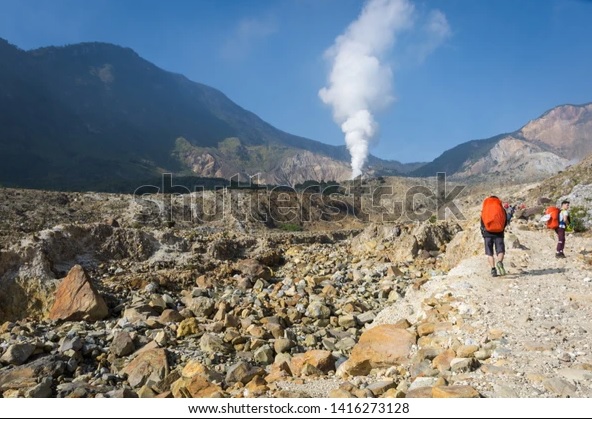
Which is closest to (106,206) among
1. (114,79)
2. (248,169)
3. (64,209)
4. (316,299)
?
(64,209)

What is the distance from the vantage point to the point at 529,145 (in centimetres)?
13388

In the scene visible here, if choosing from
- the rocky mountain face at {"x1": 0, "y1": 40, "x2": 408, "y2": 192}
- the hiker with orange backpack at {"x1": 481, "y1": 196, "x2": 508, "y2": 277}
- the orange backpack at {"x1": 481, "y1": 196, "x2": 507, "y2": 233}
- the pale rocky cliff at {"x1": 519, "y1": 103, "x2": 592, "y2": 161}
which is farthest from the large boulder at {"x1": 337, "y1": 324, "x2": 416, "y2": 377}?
the pale rocky cliff at {"x1": 519, "y1": 103, "x2": 592, "y2": 161}

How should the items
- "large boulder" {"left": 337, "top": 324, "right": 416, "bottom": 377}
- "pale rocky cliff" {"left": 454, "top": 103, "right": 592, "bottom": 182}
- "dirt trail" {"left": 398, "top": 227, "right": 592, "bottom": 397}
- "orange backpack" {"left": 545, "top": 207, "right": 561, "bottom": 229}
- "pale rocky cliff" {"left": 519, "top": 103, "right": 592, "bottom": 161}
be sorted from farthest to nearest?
"pale rocky cliff" {"left": 519, "top": 103, "right": 592, "bottom": 161} → "pale rocky cliff" {"left": 454, "top": 103, "right": 592, "bottom": 182} → "orange backpack" {"left": 545, "top": 207, "right": 561, "bottom": 229} → "large boulder" {"left": 337, "top": 324, "right": 416, "bottom": 377} → "dirt trail" {"left": 398, "top": 227, "right": 592, "bottom": 397}

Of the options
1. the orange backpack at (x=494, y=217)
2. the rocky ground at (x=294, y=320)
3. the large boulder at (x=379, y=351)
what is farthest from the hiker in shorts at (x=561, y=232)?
the large boulder at (x=379, y=351)

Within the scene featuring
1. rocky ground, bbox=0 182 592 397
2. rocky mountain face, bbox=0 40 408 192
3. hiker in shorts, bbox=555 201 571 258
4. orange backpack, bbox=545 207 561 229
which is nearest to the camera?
rocky ground, bbox=0 182 592 397

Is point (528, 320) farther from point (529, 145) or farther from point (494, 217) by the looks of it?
point (529, 145)

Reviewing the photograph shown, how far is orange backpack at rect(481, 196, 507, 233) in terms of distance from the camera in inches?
297

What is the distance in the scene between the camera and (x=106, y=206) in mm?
30641

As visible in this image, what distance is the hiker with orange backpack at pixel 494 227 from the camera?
7.54 m

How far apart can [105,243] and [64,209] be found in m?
18.5

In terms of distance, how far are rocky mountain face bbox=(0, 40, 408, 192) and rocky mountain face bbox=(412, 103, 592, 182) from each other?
108 ft

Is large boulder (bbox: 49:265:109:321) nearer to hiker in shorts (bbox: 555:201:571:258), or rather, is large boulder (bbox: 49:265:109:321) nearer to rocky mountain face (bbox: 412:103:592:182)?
hiker in shorts (bbox: 555:201:571:258)

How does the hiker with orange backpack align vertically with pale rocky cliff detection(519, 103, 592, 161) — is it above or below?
below
